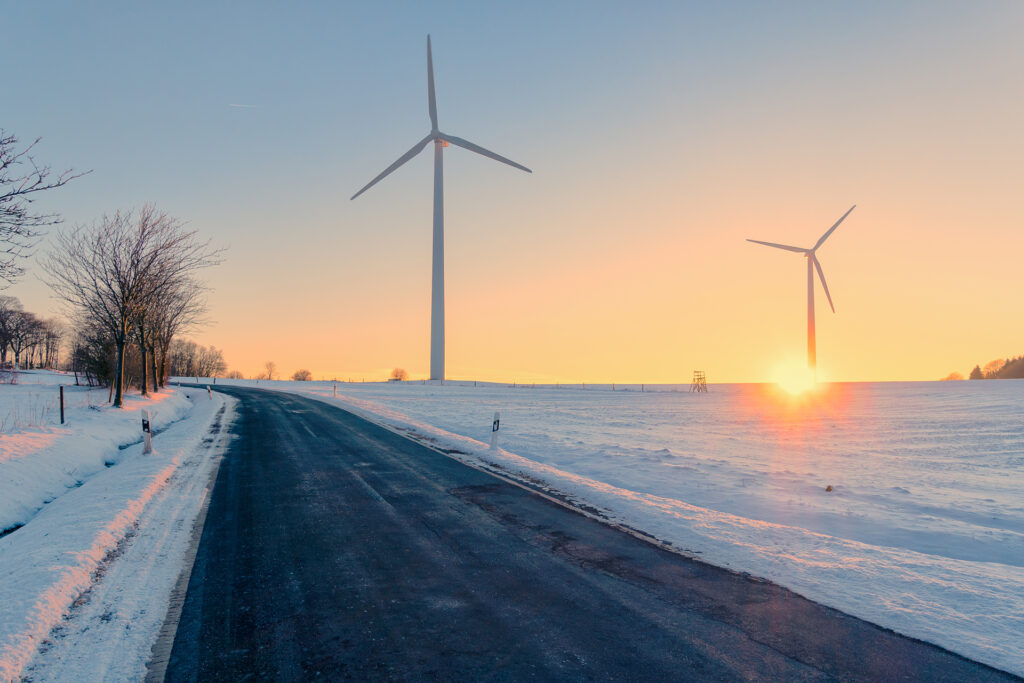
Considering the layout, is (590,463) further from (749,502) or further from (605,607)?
(605,607)

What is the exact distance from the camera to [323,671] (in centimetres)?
421

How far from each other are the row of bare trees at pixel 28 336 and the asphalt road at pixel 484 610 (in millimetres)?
94661

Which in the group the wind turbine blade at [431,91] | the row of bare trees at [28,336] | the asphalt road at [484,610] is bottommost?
the asphalt road at [484,610]

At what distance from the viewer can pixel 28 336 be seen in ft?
334

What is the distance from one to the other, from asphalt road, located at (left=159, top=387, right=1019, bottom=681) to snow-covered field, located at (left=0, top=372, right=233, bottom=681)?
437 mm

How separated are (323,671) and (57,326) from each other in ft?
505

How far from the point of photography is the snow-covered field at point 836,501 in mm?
5848

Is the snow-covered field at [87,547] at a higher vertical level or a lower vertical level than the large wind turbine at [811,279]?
lower

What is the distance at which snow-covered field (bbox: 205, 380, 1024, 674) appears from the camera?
5.85 meters

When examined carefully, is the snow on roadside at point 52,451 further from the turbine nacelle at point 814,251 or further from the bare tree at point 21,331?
the bare tree at point 21,331

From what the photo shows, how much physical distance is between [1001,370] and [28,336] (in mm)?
191012

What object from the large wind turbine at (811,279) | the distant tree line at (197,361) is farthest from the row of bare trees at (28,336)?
the large wind turbine at (811,279)

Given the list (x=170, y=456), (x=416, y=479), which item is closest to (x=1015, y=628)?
(x=416, y=479)

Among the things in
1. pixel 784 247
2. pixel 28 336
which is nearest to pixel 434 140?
pixel 784 247
